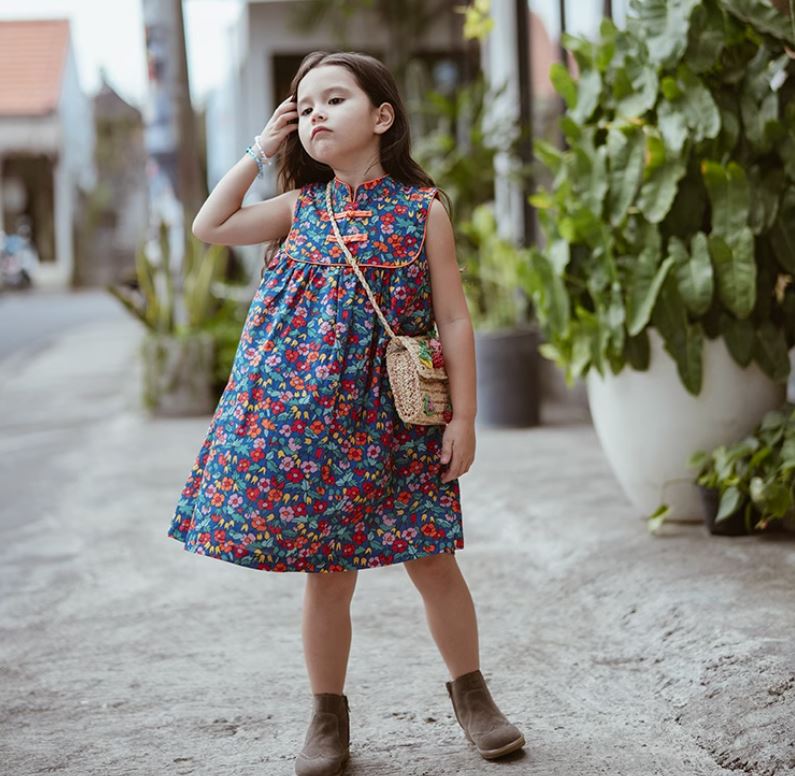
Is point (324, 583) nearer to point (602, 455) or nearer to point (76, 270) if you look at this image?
point (602, 455)

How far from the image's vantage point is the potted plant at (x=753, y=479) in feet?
12.0

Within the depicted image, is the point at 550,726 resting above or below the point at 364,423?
below

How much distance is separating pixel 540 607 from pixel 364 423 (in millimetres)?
1414

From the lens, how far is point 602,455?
222 inches

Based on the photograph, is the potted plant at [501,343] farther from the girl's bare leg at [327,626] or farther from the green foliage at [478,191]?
the girl's bare leg at [327,626]

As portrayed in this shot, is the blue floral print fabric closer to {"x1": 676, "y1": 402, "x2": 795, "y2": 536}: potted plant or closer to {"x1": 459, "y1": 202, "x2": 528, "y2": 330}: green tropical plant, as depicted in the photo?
{"x1": 676, "y1": 402, "x2": 795, "y2": 536}: potted plant

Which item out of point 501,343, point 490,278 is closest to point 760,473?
point 501,343

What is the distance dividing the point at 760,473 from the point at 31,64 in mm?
29439

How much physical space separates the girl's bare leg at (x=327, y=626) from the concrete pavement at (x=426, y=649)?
0.20m

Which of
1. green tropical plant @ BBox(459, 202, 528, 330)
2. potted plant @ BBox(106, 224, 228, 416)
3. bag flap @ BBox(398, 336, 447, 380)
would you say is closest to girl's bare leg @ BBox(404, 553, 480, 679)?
bag flap @ BBox(398, 336, 447, 380)

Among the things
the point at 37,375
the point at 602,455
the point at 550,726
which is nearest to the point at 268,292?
the point at 550,726

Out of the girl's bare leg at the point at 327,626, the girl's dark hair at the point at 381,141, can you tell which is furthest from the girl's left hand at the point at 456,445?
the girl's dark hair at the point at 381,141

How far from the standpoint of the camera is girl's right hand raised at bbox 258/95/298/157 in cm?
260

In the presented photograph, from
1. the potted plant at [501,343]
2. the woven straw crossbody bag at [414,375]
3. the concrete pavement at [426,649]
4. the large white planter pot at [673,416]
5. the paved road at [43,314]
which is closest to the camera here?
the woven straw crossbody bag at [414,375]
